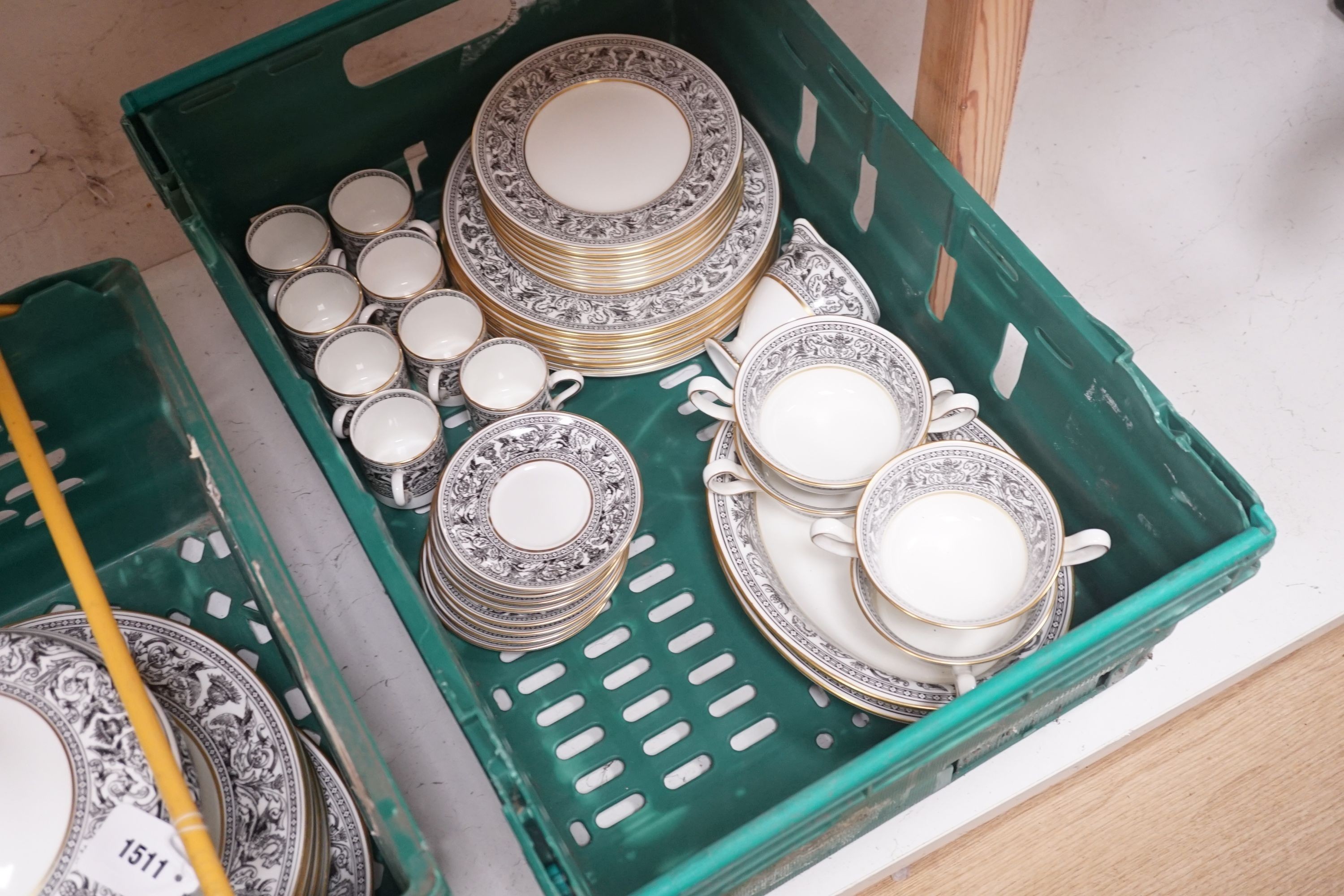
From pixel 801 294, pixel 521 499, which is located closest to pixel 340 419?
pixel 521 499

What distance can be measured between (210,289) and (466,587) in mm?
507

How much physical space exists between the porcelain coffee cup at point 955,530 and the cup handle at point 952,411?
29mm

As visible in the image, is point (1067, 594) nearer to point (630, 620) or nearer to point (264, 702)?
point (630, 620)

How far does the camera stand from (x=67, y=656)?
0.68m

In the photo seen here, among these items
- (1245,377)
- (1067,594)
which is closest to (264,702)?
(1067,594)

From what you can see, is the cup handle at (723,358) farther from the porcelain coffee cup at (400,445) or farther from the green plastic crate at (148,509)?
the green plastic crate at (148,509)


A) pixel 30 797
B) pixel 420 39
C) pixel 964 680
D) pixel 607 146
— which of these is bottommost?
pixel 964 680

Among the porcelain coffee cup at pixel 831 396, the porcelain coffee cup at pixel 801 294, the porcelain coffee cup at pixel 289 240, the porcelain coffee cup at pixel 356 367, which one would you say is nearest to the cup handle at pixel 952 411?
the porcelain coffee cup at pixel 831 396

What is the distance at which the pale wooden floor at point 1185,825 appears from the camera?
99 cm

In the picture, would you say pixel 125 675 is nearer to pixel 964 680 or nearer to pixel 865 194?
pixel 964 680

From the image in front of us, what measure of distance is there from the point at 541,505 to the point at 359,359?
218 millimetres

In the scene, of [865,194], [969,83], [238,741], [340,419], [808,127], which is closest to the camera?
[238,741]

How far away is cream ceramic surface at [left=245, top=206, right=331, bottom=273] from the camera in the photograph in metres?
1.05

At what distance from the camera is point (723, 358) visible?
1006mm
